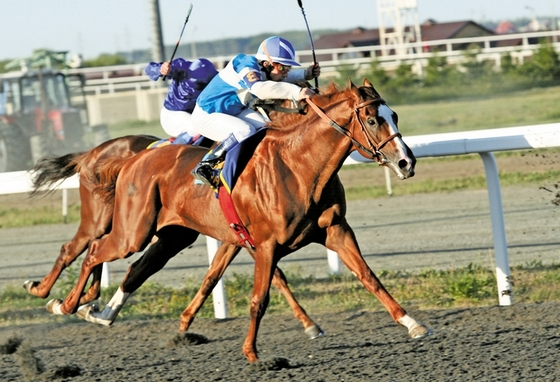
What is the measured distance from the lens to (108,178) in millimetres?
6688

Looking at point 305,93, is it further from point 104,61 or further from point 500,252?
point 104,61

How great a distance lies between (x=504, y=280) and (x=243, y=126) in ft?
6.47

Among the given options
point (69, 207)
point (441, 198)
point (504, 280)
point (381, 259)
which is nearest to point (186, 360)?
point (504, 280)

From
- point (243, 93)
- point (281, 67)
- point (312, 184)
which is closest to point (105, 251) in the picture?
point (243, 93)

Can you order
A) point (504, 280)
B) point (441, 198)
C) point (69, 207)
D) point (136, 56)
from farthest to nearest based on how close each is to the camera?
point (136, 56), point (69, 207), point (441, 198), point (504, 280)

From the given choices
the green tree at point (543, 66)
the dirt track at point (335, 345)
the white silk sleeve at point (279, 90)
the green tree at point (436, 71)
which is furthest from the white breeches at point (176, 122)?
the green tree at point (436, 71)

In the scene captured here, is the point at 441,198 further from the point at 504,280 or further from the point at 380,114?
the point at 380,114

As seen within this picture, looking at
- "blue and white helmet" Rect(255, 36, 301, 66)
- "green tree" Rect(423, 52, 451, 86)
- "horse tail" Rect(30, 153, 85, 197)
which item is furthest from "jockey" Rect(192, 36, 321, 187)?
"green tree" Rect(423, 52, 451, 86)

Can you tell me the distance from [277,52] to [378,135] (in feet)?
3.82

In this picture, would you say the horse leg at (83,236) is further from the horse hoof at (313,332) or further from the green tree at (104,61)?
the green tree at (104,61)

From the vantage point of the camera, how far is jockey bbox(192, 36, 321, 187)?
5.56 metres

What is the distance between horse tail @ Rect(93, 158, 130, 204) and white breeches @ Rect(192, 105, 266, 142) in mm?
655

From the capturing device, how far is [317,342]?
580cm

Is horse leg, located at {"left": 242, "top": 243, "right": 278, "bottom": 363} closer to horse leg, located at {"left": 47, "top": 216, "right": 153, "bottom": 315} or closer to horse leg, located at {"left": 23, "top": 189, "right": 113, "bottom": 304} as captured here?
horse leg, located at {"left": 47, "top": 216, "right": 153, "bottom": 315}
